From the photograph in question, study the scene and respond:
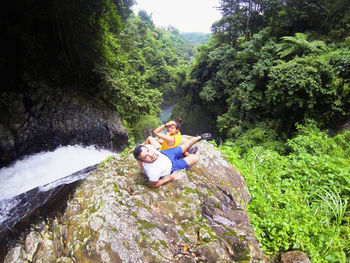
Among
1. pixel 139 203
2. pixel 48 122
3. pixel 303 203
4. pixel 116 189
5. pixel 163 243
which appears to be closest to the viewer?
pixel 163 243

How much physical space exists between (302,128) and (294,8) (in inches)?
359

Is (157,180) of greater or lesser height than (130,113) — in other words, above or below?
above

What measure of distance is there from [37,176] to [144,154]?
3.62m

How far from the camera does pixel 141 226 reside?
2.33 metres

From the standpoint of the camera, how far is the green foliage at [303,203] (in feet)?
7.79

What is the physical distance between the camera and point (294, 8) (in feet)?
35.9

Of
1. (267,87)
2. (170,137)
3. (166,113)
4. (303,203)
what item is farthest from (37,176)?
(166,113)

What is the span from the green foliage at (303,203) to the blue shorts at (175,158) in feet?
4.83

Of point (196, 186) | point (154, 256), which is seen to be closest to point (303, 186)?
point (196, 186)

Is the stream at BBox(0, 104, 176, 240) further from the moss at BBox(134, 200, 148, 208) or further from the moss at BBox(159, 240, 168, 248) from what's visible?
the moss at BBox(159, 240, 168, 248)

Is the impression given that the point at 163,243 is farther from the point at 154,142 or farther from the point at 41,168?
the point at 41,168

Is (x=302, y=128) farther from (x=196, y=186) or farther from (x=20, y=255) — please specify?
(x=20, y=255)

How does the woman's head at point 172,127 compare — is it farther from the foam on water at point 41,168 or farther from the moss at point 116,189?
the foam on water at point 41,168

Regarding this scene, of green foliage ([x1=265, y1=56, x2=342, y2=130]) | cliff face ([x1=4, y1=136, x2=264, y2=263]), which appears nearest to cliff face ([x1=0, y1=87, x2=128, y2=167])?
cliff face ([x1=4, y1=136, x2=264, y2=263])
